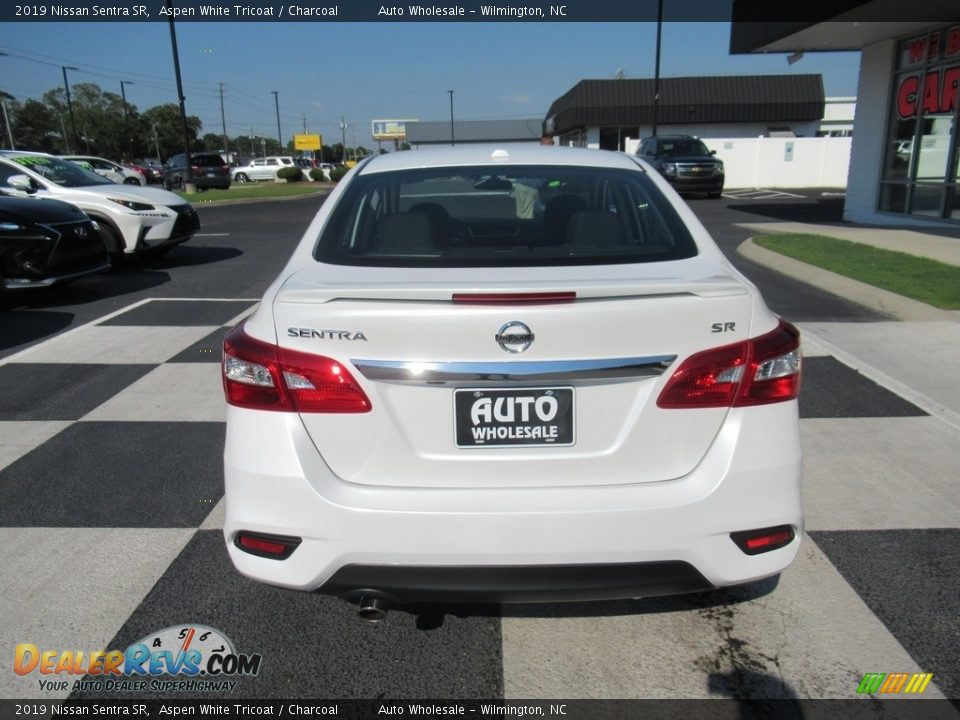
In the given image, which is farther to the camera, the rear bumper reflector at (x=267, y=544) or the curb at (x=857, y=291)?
the curb at (x=857, y=291)

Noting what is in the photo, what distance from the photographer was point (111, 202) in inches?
395

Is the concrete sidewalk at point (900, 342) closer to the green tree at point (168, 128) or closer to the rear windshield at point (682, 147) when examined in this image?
the rear windshield at point (682, 147)

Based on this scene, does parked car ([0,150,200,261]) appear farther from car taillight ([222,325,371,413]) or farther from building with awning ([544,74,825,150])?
building with awning ([544,74,825,150])

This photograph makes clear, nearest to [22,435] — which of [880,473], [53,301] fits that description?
[53,301]

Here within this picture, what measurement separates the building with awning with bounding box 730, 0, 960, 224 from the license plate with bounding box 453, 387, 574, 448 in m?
12.4

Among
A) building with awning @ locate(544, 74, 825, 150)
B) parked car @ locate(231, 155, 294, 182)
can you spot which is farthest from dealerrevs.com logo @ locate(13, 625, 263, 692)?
parked car @ locate(231, 155, 294, 182)

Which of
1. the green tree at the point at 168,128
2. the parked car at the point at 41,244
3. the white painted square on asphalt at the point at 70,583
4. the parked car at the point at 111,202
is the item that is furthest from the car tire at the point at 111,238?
the green tree at the point at 168,128

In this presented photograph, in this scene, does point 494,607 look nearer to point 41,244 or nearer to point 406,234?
point 406,234

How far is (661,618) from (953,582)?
1168mm

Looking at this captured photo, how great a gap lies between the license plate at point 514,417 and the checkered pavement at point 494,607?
0.84 m

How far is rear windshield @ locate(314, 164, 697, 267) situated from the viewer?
2543 millimetres

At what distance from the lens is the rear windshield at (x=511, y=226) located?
2543 millimetres

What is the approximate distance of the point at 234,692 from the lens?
2.37 metres

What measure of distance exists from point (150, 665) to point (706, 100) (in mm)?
47706
